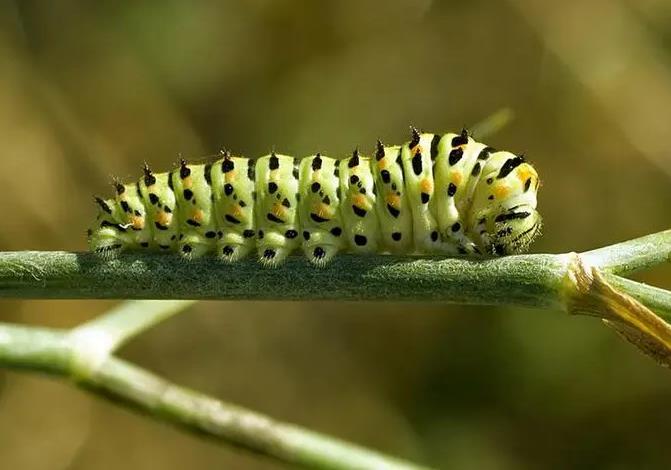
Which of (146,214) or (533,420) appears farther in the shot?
(533,420)

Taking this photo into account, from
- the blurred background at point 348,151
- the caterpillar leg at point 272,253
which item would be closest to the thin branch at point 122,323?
the caterpillar leg at point 272,253

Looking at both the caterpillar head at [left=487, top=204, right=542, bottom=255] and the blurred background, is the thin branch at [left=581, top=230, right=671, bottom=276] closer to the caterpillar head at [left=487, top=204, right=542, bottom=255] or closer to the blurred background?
the caterpillar head at [left=487, top=204, right=542, bottom=255]

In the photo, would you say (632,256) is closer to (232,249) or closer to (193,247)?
(232,249)

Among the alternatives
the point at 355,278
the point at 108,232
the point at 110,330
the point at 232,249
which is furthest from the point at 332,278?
the point at 110,330

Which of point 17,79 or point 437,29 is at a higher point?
point 437,29

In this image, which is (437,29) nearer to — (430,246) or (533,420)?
(533,420)

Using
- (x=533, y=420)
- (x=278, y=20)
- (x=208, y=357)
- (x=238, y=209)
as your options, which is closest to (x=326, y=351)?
(x=208, y=357)

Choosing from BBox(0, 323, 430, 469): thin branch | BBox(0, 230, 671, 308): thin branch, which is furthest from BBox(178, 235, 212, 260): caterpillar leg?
BBox(0, 323, 430, 469): thin branch
